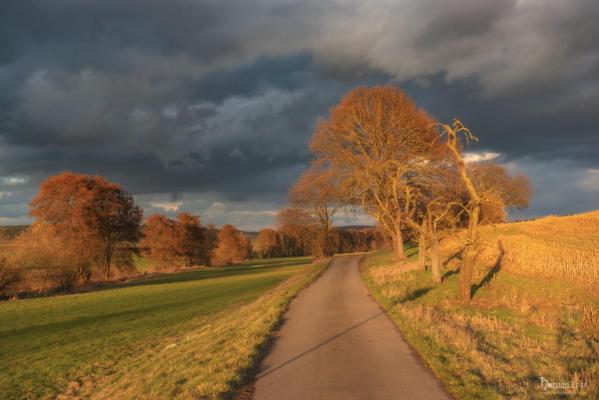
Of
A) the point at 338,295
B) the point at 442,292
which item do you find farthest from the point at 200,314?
the point at 442,292

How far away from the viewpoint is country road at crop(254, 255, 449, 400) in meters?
7.31

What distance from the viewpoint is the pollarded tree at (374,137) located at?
35031 mm

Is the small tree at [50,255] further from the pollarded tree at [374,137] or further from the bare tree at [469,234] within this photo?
the bare tree at [469,234]

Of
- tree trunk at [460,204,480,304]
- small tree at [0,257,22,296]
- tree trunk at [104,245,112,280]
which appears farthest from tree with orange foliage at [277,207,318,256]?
tree trunk at [460,204,480,304]

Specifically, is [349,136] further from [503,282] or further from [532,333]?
[532,333]

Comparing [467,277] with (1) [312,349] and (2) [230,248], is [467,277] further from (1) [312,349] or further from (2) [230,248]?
(2) [230,248]

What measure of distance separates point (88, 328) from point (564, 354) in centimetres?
1869

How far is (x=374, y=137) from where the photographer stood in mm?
35875

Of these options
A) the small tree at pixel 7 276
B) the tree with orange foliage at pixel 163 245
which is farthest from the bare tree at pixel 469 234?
the tree with orange foliage at pixel 163 245

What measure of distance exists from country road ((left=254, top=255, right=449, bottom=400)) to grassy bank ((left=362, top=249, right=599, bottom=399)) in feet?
1.71

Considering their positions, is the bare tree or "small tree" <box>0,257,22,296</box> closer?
the bare tree

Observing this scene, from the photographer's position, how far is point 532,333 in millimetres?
12242

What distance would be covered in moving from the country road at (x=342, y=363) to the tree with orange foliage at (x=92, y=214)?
3747cm

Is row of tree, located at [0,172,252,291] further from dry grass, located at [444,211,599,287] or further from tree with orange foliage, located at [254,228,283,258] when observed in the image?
tree with orange foliage, located at [254,228,283,258]
